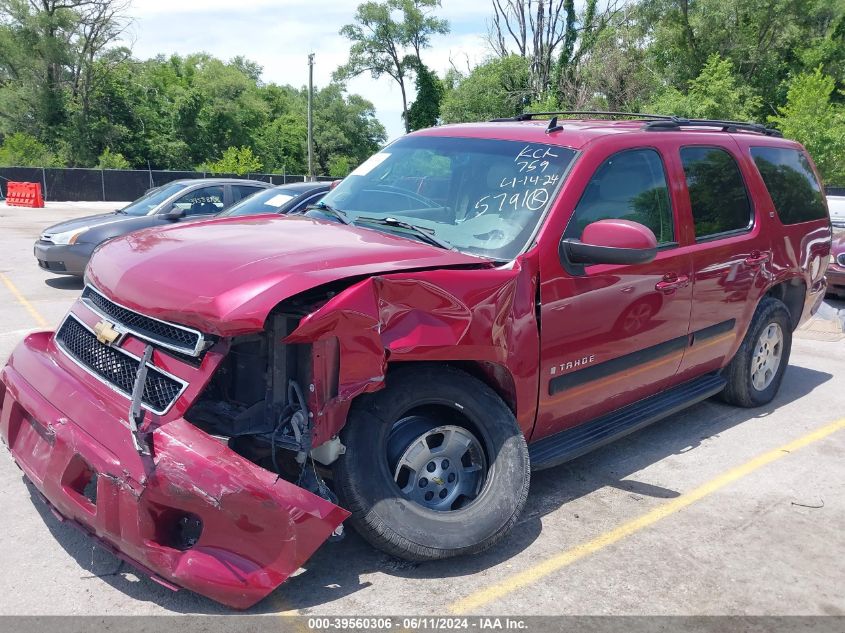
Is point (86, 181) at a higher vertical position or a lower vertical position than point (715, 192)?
higher

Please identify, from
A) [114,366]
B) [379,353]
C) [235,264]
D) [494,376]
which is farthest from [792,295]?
[114,366]

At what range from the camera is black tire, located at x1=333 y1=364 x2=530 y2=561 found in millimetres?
3096

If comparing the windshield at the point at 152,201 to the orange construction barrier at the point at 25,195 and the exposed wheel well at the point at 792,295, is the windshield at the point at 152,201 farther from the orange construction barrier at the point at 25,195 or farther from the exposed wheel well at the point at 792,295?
the orange construction barrier at the point at 25,195

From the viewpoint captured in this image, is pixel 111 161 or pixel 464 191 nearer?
pixel 464 191

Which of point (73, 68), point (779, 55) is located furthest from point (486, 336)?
point (73, 68)

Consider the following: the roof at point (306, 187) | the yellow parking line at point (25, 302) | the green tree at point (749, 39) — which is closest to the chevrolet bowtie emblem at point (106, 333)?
the yellow parking line at point (25, 302)

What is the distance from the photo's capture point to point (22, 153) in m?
38.3

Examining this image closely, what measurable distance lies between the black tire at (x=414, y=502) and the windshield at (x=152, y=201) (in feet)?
28.9

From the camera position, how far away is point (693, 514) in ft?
13.3

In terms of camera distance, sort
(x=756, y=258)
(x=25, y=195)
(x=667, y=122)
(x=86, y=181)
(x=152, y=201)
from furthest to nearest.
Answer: (x=86, y=181)
(x=25, y=195)
(x=152, y=201)
(x=756, y=258)
(x=667, y=122)

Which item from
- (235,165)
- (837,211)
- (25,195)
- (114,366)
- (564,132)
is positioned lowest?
(114,366)

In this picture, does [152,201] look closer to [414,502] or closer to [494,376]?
[494,376]

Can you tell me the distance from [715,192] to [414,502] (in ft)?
9.86

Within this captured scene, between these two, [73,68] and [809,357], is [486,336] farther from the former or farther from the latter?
[73,68]
